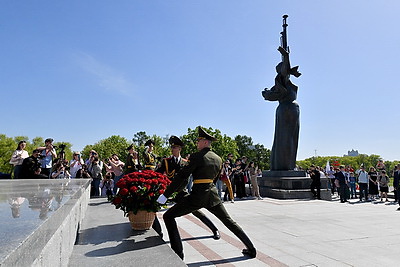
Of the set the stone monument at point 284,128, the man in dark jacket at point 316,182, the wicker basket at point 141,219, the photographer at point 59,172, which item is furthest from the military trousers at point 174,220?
the stone monument at point 284,128

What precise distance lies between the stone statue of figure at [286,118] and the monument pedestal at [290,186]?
1.91 feet

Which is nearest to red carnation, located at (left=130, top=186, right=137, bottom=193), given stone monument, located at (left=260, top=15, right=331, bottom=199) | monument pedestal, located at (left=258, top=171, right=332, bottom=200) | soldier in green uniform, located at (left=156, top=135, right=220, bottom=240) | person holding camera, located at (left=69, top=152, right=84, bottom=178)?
soldier in green uniform, located at (left=156, top=135, right=220, bottom=240)

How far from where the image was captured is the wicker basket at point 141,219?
4.35m

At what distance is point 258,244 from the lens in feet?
17.2

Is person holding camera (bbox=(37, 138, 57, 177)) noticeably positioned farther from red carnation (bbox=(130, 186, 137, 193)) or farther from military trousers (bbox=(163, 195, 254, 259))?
military trousers (bbox=(163, 195, 254, 259))

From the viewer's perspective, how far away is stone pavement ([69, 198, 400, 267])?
3352 mm

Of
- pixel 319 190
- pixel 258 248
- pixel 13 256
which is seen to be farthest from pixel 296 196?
pixel 13 256

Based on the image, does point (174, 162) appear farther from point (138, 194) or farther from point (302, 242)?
point (302, 242)

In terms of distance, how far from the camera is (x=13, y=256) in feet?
4.14

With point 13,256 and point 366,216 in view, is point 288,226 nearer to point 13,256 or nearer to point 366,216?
point 366,216

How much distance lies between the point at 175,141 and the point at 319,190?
10.5 m

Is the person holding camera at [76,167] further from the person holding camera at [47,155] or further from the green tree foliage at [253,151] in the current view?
the green tree foliage at [253,151]

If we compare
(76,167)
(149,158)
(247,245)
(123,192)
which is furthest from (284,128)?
(123,192)

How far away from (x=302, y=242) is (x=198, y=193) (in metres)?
2.50
